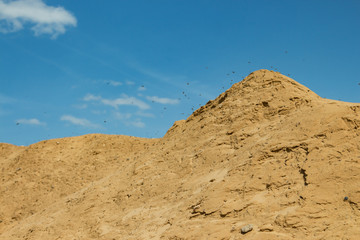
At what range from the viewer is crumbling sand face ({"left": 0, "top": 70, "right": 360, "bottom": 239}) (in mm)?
7805

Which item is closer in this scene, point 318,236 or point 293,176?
point 318,236

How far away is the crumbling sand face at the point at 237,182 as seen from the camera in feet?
25.6

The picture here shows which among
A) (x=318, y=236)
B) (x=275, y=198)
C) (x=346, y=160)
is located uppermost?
(x=346, y=160)

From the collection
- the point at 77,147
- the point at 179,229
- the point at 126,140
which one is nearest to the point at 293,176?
the point at 179,229

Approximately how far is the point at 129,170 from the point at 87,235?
3496 millimetres

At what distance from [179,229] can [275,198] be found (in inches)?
90.7

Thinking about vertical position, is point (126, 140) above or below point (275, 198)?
above

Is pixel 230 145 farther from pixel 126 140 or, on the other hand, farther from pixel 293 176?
pixel 126 140

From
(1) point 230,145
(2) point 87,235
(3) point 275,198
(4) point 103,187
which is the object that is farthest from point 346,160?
(4) point 103,187

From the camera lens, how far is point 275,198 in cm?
830

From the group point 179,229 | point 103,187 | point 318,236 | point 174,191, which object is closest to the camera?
point 318,236

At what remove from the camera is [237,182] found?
9305 mm

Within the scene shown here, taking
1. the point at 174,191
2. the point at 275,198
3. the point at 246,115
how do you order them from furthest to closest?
the point at 246,115
the point at 174,191
the point at 275,198

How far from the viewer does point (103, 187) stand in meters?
13.8
